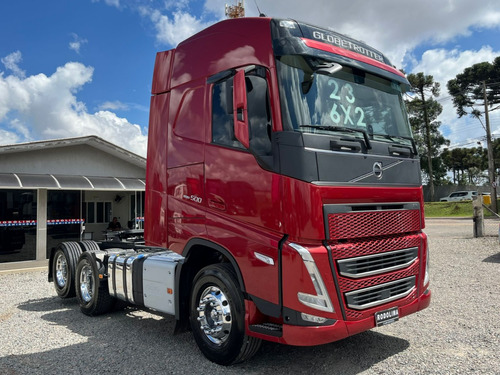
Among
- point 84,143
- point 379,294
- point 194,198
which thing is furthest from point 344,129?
point 84,143

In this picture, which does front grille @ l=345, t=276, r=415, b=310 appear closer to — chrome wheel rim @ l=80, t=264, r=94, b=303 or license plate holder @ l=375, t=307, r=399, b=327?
license plate holder @ l=375, t=307, r=399, b=327

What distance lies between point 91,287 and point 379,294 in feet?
15.8

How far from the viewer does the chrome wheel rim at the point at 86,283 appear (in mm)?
6719

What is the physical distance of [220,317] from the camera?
14.0ft

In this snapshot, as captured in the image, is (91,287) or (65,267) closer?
(91,287)

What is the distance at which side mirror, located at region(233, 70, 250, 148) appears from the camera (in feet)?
12.5

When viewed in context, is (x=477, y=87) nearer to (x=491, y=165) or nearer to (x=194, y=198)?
(x=491, y=165)

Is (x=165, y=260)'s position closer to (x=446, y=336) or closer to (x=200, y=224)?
(x=200, y=224)

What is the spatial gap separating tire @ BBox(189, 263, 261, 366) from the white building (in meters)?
6.96

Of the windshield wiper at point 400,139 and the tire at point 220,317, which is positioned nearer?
the tire at point 220,317

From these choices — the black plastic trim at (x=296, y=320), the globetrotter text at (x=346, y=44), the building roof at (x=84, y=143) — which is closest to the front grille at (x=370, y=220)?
the black plastic trim at (x=296, y=320)

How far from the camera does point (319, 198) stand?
361 cm

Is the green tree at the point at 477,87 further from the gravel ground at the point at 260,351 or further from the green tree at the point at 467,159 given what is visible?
the gravel ground at the point at 260,351

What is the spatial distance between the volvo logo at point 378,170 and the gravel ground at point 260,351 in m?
1.95
